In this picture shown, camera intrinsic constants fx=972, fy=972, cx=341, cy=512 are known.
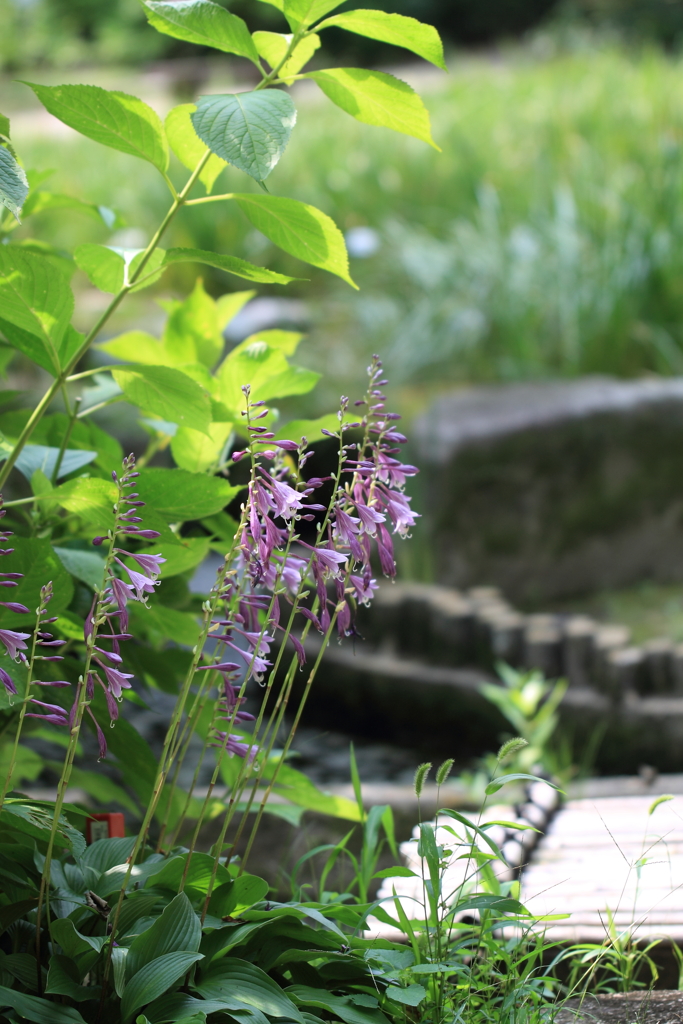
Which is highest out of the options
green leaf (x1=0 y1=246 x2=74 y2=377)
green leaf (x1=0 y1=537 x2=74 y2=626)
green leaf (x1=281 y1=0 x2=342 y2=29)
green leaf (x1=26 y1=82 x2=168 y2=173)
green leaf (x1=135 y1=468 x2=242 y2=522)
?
green leaf (x1=281 y1=0 x2=342 y2=29)

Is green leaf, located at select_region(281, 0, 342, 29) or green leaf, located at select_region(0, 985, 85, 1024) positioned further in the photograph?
green leaf, located at select_region(281, 0, 342, 29)

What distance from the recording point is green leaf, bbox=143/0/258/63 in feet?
3.03

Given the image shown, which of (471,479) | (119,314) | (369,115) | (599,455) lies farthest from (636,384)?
(369,115)

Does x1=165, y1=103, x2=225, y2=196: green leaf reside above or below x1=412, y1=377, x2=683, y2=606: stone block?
below

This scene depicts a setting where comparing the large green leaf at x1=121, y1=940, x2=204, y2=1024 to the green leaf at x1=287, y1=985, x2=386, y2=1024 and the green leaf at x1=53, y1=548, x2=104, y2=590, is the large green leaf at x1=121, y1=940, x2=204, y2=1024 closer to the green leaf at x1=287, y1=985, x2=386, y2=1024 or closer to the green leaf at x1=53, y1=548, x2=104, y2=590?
the green leaf at x1=287, y1=985, x2=386, y2=1024

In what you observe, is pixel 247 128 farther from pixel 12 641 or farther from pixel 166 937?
pixel 166 937

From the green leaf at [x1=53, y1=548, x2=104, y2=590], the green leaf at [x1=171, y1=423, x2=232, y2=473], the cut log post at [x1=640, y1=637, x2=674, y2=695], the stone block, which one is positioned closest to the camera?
the green leaf at [x1=53, y1=548, x2=104, y2=590]

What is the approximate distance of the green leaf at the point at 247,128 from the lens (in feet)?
2.82

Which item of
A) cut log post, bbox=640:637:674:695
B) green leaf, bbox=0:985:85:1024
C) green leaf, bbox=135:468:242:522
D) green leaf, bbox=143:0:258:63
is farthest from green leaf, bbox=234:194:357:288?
cut log post, bbox=640:637:674:695

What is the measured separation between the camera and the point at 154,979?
84cm

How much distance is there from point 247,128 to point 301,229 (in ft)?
0.49

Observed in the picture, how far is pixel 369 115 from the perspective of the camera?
1.03m

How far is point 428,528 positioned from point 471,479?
30 cm

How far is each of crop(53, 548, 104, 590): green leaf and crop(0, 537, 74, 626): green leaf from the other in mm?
46
